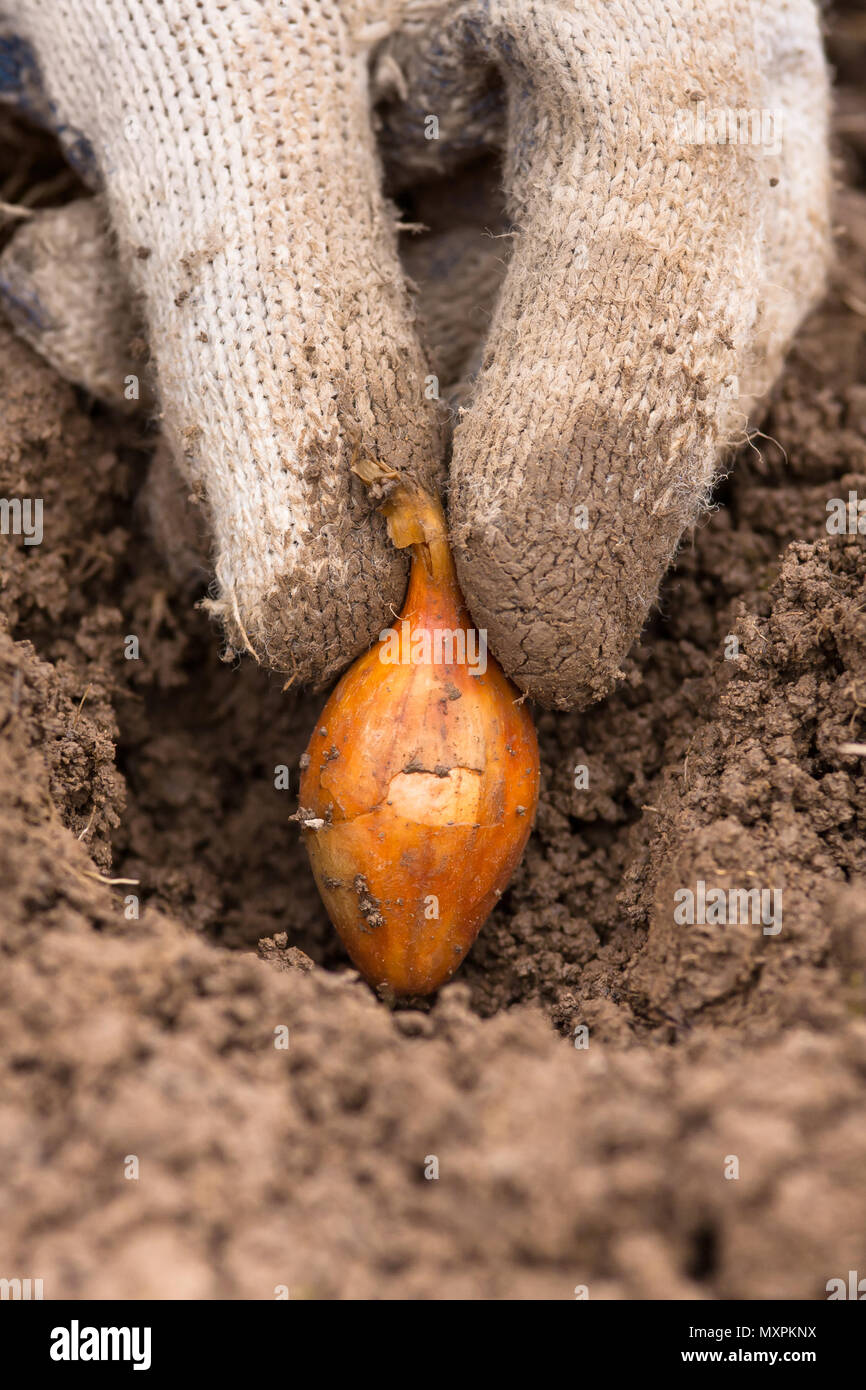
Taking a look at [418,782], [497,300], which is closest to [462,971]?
[418,782]

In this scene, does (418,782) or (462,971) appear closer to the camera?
(418,782)

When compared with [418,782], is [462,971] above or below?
below

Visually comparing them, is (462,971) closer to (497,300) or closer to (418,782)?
(418,782)

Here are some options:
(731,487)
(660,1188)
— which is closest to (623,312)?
(731,487)

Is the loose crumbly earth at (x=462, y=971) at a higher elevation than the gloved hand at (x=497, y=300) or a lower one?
lower

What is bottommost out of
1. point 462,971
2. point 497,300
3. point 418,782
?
point 462,971

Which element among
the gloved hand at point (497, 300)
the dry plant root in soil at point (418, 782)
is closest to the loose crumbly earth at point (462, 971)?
the dry plant root in soil at point (418, 782)

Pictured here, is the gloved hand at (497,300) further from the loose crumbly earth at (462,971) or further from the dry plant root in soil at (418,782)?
the loose crumbly earth at (462,971)
